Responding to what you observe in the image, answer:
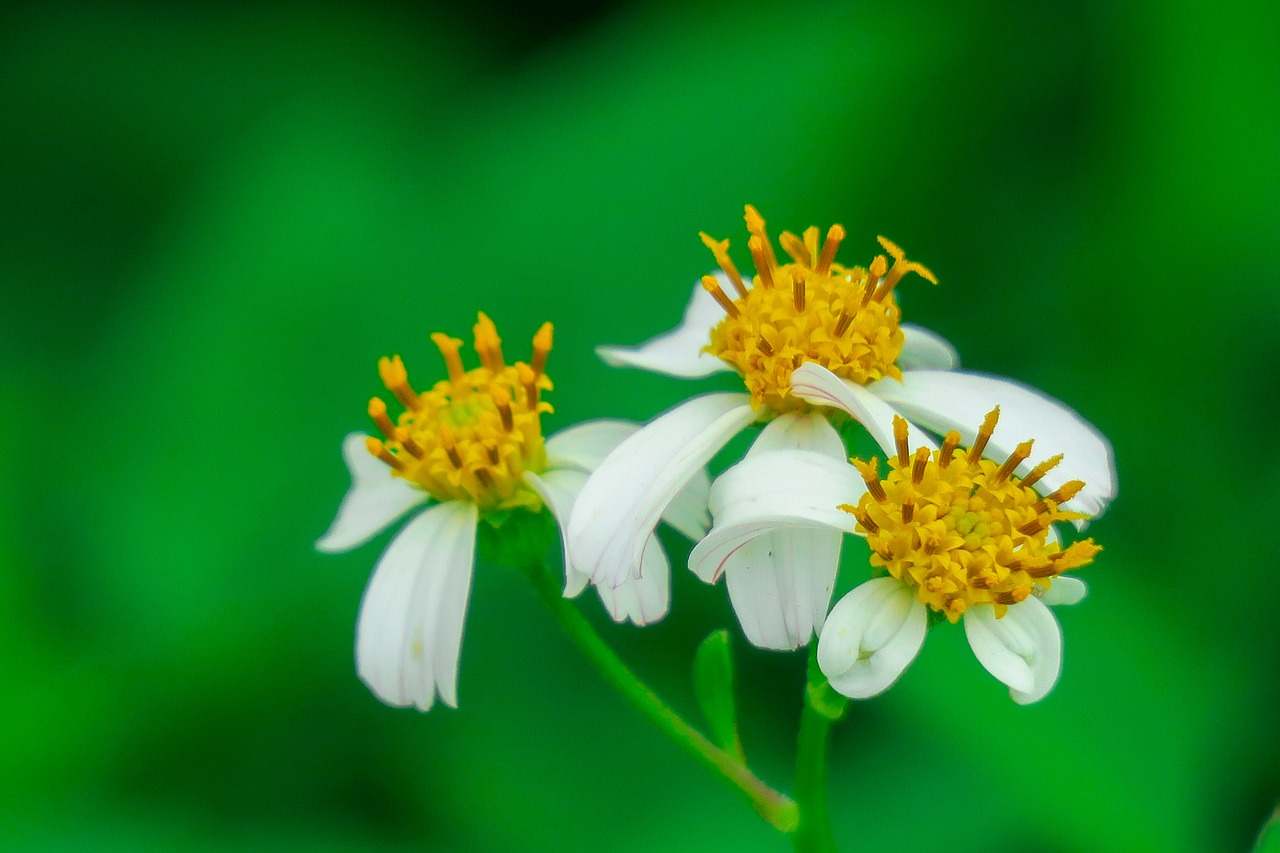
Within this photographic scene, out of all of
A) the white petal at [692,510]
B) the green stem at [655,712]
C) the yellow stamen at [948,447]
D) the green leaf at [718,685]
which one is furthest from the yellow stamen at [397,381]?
the yellow stamen at [948,447]

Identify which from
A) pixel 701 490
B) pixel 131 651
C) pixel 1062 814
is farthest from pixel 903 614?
pixel 131 651

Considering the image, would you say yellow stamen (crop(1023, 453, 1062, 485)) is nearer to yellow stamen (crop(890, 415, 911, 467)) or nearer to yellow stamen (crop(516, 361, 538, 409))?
yellow stamen (crop(890, 415, 911, 467))

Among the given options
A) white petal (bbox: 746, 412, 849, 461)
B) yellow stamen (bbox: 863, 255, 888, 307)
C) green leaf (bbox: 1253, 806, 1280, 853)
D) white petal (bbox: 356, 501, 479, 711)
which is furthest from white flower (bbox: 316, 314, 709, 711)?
green leaf (bbox: 1253, 806, 1280, 853)

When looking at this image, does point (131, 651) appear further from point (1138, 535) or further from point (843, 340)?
point (1138, 535)

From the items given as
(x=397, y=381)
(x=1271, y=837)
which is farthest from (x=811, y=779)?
(x=397, y=381)

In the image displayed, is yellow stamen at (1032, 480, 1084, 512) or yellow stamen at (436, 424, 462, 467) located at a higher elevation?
yellow stamen at (436, 424, 462, 467)
